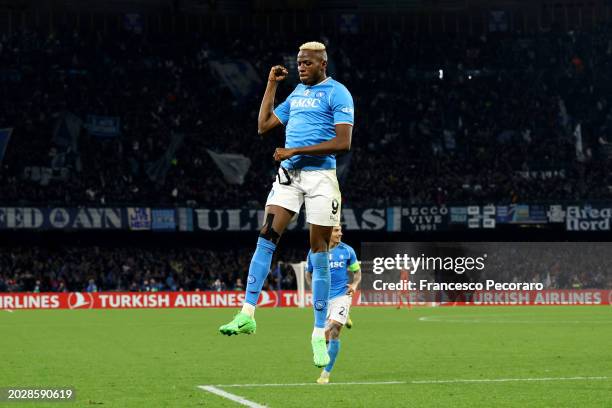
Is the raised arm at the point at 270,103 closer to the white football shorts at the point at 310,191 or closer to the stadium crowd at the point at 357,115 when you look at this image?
the white football shorts at the point at 310,191

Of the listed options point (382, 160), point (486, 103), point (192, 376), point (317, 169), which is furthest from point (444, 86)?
point (317, 169)

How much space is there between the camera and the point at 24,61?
56.9m

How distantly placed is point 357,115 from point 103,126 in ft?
44.1

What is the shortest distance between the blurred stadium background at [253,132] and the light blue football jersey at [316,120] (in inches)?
1557

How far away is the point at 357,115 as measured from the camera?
57.8m

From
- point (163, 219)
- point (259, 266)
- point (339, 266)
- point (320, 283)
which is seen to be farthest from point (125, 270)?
point (259, 266)

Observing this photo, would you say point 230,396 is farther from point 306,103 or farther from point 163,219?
point 163,219

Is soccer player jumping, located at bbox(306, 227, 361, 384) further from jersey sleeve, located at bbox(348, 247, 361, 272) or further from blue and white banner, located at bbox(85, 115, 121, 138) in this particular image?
blue and white banner, located at bbox(85, 115, 121, 138)

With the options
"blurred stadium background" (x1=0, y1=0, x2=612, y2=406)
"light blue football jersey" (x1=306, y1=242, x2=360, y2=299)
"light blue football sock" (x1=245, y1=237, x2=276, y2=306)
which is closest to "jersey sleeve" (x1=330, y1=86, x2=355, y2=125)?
"light blue football sock" (x1=245, y1=237, x2=276, y2=306)

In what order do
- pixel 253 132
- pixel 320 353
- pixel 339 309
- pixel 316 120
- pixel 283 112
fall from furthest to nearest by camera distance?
pixel 253 132
pixel 339 309
pixel 283 112
pixel 320 353
pixel 316 120

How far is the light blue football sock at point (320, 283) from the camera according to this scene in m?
10.2

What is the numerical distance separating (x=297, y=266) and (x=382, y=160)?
39.6 feet

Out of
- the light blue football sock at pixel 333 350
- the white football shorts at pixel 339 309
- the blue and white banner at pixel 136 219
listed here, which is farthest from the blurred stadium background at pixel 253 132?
the light blue football sock at pixel 333 350

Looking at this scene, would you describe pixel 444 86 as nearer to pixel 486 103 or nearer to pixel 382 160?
pixel 486 103
